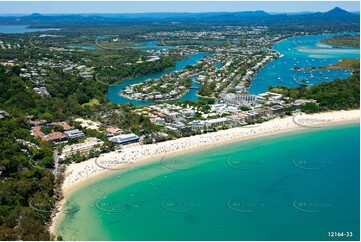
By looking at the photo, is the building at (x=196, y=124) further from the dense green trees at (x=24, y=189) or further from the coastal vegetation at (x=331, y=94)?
the dense green trees at (x=24, y=189)

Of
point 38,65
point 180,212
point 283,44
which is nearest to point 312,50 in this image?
point 283,44

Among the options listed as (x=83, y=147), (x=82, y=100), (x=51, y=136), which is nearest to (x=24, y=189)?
(x=83, y=147)

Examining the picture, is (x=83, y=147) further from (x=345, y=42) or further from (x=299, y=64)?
(x=345, y=42)

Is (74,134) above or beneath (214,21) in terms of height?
beneath

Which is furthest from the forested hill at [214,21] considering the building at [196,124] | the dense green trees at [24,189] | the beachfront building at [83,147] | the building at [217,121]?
the dense green trees at [24,189]

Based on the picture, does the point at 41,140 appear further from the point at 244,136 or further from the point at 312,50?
the point at 312,50

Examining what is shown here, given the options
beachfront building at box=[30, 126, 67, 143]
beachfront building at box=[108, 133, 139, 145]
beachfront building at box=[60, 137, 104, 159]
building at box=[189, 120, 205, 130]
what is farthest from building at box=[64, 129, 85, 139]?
building at box=[189, 120, 205, 130]
